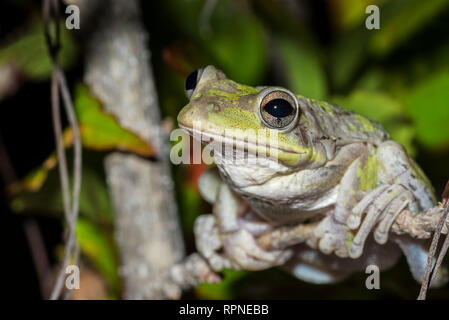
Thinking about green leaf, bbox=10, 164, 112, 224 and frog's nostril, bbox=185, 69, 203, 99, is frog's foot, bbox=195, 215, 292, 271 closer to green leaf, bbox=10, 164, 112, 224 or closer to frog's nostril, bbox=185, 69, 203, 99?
frog's nostril, bbox=185, 69, 203, 99

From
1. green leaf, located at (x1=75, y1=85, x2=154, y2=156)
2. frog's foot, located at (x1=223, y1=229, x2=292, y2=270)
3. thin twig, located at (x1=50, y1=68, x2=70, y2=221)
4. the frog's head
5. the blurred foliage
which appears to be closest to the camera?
the frog's head

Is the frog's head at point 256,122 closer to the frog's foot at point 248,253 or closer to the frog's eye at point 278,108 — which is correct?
the frog's eye at point 278,108

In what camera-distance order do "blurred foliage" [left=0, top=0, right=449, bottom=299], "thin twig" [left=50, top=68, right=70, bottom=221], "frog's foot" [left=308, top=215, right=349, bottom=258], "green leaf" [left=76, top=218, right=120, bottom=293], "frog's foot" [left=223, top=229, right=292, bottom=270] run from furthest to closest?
"green leaf" [left=76, top=218, right=120, bottom=293]
"blurred foliage" [left=0, top=0, right=449, bottom=299]
"thin twig" [left=50, top=68, right=70, bottom=221]
"frog's foot" [left=223, top=229, right=292, bottom=270]
"frog's foot" [left=308, top=215, right=349, bottom=258]

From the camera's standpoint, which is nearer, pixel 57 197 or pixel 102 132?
pixel 102 132

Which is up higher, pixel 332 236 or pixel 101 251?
pixel 332 236

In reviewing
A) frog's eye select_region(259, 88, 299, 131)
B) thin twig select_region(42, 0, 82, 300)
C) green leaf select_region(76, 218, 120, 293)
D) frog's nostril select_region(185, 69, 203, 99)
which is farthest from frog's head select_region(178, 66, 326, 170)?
green leaf select_region(76, 218, 120, 293)

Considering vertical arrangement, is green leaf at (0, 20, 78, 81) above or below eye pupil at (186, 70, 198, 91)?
above

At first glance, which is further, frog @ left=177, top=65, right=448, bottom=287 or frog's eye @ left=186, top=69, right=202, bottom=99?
frog's eye @ left=186, top=69, right=202, bottom=99

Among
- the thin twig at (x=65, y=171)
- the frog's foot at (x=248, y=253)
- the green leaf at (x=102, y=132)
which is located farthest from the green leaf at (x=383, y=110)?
the thin twig at (x=65, y=171)

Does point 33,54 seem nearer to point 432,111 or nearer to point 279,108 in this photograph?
point 279,108

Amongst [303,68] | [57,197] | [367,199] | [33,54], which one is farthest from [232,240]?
[33,54]
